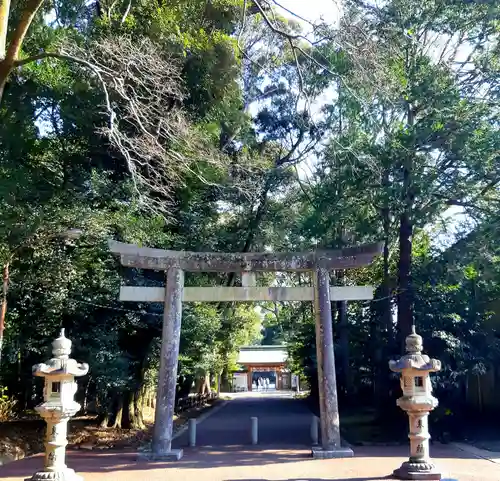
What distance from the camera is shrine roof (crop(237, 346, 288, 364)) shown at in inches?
2142

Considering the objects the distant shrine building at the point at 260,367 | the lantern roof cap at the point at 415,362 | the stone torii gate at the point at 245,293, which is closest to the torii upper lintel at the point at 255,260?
the stone torii gate at the point at 245,293

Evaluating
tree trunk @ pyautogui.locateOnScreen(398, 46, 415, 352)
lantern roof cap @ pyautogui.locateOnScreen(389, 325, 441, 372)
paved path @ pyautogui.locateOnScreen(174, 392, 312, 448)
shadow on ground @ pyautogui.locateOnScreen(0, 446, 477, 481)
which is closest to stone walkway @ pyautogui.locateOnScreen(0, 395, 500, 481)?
shadow on ground @ pyautogui.locateOnScreen(0, 446, 477, 481)

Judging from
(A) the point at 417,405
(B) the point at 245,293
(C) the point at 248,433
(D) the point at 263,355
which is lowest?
(C) the point at 248,433

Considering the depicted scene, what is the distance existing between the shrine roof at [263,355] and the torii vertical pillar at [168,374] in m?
42.4

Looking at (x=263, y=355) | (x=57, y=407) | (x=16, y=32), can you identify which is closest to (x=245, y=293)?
(x=57, y=407)

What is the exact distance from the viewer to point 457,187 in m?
13.3

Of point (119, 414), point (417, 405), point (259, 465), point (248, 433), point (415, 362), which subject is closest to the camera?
point (417, 405)

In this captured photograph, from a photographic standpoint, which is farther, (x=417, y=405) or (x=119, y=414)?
(x=119, y=414)

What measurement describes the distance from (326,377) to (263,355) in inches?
1809

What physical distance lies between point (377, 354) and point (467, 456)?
6122 millimetres

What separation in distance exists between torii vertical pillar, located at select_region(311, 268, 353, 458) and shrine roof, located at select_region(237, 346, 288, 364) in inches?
1653

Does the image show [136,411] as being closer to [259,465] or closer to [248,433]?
[248,433]

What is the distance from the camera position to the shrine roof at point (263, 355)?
54.4 metres

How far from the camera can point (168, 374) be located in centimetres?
1121
